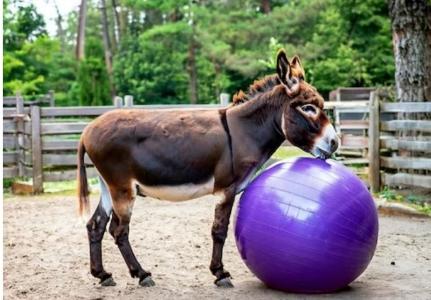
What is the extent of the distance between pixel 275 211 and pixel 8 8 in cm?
2718

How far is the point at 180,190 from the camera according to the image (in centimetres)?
580

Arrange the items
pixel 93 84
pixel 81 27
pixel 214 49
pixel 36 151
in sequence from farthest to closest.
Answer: pixel 81 27, pixel 214 49, pixel 93 84, pixel 36 151

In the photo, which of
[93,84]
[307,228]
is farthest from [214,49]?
[307,228]

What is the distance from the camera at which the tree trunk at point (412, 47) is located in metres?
11.2

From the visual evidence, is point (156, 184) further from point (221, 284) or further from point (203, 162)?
point (221, 284)

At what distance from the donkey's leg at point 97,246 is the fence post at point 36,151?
23.8ft

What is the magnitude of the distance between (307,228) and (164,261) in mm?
2240

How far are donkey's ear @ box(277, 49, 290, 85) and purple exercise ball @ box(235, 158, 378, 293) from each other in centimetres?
77

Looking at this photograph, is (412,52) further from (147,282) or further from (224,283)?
(147,282)

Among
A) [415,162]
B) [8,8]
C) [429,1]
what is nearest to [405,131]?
[415,162]

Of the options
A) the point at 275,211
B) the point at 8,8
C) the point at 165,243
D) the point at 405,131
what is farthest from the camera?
the point at 8,8

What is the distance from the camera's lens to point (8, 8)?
97.8ft

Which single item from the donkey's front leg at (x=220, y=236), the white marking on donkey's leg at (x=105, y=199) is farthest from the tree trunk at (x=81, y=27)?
the donkey's front leg at (x=220, y=236)

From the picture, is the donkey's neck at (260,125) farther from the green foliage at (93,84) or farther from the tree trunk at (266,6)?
the tree trunk at (266,6)
